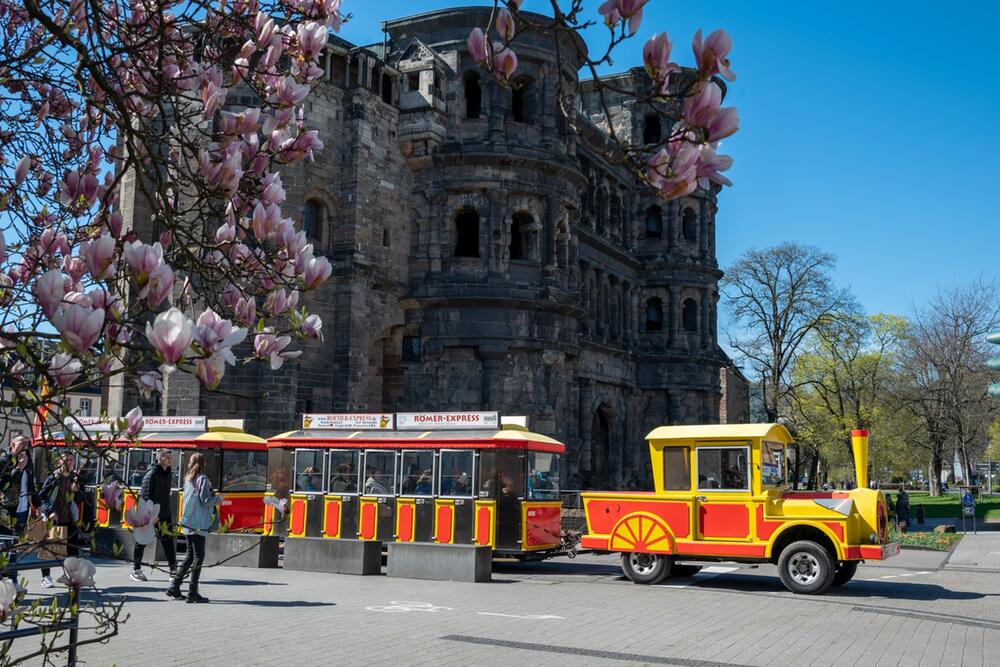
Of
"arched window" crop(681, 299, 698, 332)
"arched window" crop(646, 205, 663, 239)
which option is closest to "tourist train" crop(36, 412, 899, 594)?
"arched window" crop(681, 299, 698, 332)

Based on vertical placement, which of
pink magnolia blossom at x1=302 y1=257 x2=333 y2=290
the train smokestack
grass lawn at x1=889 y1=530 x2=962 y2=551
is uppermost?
pink magnolia blossom at x1=302 y1=257 x2=333 y2=290

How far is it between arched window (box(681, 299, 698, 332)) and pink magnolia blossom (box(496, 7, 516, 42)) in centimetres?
4275

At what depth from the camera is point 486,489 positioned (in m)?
17.7

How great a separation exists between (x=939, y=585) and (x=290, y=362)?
15814 millimetres

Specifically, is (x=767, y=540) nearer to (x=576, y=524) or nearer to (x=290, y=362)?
(x=576, y=524)

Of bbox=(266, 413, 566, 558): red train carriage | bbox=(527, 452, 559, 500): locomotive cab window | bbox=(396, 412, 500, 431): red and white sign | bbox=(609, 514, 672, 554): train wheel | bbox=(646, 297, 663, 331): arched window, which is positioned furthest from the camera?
bbox=(646, 297, 663, 331): arched window

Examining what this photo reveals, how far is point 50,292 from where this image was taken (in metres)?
3.18

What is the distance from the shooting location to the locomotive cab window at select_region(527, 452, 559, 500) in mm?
18141

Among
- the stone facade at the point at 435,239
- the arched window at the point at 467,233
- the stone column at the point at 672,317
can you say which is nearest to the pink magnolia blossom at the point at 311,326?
the stone facade at the point at 435,239

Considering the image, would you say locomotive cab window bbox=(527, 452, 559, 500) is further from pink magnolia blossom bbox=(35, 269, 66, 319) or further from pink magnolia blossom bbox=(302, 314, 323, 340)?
pink magnolia blossom bbox=(35, 269, 66, 319)

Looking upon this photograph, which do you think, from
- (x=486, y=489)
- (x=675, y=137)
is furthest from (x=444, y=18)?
(x=675, y=137)

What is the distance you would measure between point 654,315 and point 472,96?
1720cm

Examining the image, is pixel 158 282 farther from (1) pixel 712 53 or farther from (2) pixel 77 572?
(1) pixel 712 53

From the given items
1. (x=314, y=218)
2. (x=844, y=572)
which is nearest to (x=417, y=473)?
(x=844, y=572)
